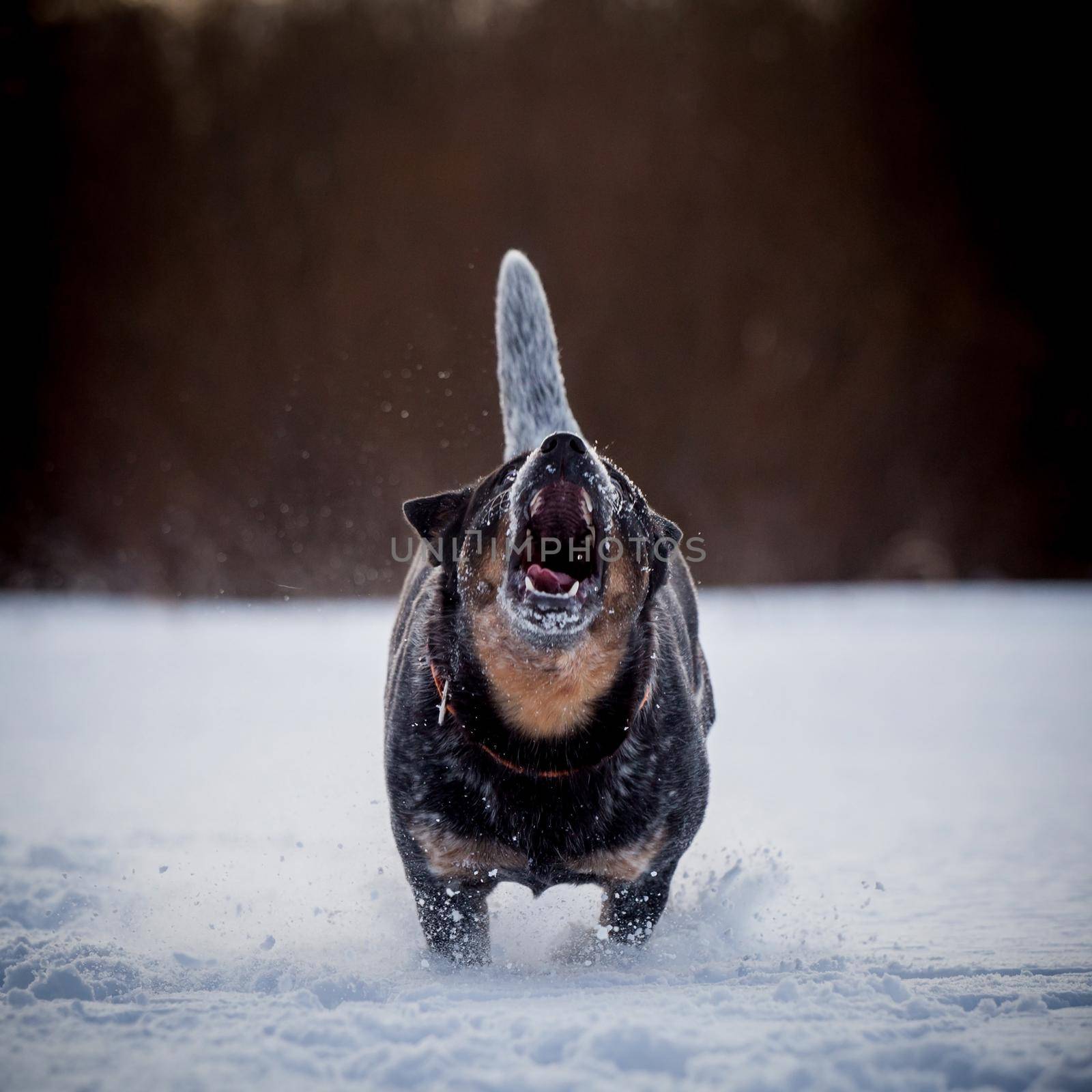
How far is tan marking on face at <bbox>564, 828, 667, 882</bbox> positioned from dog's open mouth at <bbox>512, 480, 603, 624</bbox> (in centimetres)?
64

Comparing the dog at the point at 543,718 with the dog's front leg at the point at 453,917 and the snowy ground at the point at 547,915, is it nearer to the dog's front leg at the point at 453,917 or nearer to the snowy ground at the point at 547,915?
the dog's front leg at the point at 453,917

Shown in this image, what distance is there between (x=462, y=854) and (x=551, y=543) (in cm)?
86

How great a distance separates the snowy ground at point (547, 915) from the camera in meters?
1.67

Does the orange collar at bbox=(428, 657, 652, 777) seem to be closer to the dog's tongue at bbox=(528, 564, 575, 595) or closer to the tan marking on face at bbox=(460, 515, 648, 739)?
the tan marking on face at bbox=(460, 515, 648, 739)

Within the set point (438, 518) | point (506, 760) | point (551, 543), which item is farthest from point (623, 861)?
point (438, 518)

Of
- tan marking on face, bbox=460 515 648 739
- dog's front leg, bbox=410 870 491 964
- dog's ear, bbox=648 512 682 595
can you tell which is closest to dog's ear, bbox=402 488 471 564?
tan marking on face, bbox=460 515 648 739

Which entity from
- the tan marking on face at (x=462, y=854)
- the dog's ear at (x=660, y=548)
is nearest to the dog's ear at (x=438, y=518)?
the dog's ear at (x=660, y=548)

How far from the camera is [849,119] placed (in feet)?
45.5

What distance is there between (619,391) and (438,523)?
455 inches

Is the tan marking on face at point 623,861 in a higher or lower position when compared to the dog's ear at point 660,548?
lower

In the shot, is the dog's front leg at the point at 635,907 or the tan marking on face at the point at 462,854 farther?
the dog's front leg at the point at 635,907

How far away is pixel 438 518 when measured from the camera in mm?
2707

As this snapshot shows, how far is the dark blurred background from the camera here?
13531mm

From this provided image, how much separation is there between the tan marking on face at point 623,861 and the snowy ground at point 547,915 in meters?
0.23
